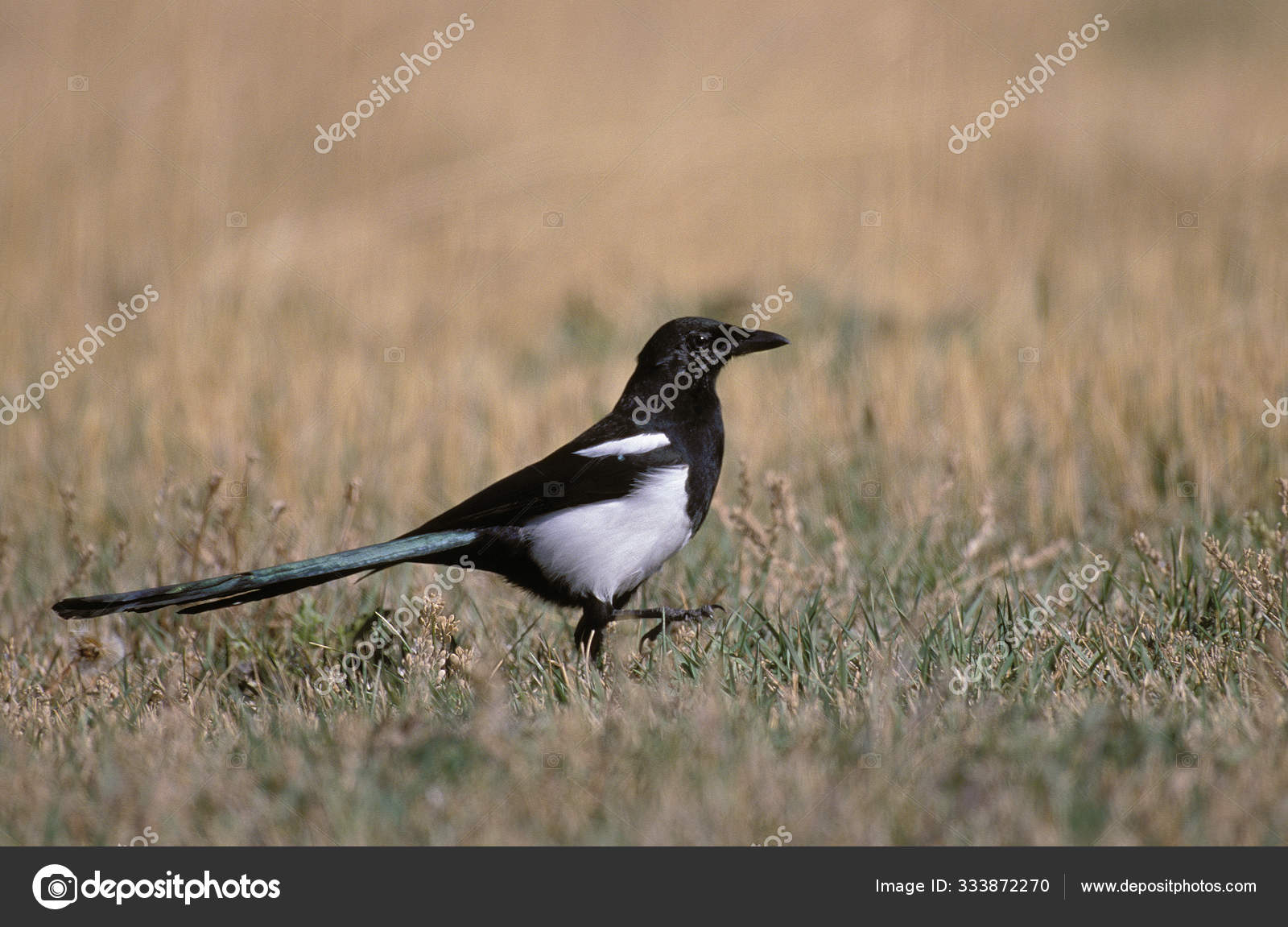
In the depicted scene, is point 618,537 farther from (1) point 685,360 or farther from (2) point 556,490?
(1) point 685,360

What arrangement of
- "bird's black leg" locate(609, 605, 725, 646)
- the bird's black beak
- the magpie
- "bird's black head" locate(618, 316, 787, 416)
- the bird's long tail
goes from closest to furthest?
the bird's long tail, the magpie, "bird's black leg" locate(609, 605, 725, 646), "bird's black head" locate(618, 316, 787, 416), the bird's black beak

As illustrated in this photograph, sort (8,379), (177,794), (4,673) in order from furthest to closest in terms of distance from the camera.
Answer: (8,379) → (4,673) → (177,794)

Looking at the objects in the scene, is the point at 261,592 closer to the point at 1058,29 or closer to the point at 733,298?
the point at 733,298

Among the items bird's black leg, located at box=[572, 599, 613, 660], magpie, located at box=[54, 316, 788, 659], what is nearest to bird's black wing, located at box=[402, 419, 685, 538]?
magpie, located at box=[54, 316, 788, 659]

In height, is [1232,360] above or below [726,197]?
below

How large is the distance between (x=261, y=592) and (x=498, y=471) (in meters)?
2.68

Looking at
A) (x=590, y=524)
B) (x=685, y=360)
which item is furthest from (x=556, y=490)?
(x=685, y=360)

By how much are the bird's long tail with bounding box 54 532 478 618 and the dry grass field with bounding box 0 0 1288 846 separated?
11.6 inches

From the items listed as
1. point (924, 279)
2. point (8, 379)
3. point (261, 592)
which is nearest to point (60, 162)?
point (8, 379)

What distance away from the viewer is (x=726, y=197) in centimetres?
992

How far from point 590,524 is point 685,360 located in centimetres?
68

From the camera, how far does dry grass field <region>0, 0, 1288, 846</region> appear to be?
292 centimetres

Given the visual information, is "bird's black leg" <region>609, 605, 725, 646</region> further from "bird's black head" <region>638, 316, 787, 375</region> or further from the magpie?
"bird's black head" <region>638, 316, 787, 375</region>
